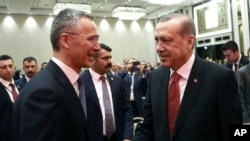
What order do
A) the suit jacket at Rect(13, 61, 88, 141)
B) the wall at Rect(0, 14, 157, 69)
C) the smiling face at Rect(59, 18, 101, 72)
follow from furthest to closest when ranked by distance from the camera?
the wall at Rect(0, 14, 157, 69), the smiling face at Rect(59, 18, 101, 72), the suit jacket at Rect(13, 61, 88, 141)

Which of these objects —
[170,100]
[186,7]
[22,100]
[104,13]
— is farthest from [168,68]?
[104,13]

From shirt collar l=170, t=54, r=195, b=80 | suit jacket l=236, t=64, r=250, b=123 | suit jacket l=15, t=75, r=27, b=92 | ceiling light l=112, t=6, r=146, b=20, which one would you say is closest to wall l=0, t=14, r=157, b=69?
ceiling light l=112, t=6, r=146, b=20

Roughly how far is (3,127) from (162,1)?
11.2m

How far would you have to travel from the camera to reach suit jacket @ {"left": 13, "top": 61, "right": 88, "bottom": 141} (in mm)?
1413

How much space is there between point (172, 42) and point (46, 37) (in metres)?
15.8

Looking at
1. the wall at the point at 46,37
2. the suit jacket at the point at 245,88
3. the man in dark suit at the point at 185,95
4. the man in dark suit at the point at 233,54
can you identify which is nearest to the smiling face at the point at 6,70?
the man in dark suit at the point at 185,95

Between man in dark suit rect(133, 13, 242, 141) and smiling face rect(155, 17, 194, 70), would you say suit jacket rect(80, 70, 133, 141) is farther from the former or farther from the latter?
smiling face rect(155, 17, 194, 70)

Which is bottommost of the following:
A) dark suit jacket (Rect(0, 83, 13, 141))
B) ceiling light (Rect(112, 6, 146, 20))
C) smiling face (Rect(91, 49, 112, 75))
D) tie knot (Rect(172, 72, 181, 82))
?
dark suit jacket (Rect(0, 83, 13, 141))

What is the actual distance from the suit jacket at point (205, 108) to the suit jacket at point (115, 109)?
3.85 feet

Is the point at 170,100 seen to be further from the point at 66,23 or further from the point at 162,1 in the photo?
the point at 162,1

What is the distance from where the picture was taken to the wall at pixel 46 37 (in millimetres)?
16000

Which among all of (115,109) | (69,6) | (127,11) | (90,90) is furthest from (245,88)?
(127,11)

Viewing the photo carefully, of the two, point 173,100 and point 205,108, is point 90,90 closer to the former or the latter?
point 173,100

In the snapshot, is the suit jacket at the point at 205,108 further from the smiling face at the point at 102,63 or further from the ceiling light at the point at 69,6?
the ceiling light at the point at 69,6
